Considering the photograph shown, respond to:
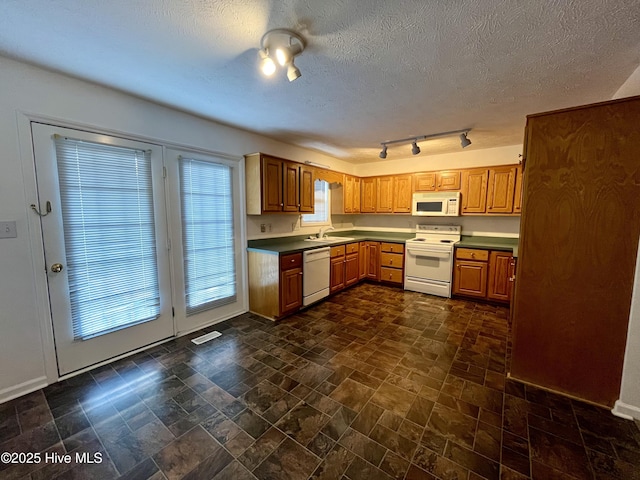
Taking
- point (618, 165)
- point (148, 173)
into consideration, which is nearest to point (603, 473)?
point (618, 165)

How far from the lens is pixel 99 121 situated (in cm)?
233

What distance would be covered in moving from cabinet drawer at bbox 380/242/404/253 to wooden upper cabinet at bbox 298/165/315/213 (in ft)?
5.47

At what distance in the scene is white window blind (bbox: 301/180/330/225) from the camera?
495 centimetres

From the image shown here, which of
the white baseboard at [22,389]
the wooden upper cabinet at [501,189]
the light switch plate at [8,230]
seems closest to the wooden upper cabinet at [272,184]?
the light switch plate at [8,230]

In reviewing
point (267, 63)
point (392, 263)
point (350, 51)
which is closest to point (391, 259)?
A: point (392, 263)

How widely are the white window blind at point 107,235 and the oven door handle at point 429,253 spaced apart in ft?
12.7

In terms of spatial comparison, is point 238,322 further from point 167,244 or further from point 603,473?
point 603,473

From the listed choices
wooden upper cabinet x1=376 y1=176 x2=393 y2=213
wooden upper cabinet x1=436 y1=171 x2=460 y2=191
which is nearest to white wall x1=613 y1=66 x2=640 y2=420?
wooden upper cabinet x1=436 y1=171 x2=460 y2=191

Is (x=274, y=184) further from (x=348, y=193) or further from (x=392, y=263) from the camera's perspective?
(x=392, y=263)

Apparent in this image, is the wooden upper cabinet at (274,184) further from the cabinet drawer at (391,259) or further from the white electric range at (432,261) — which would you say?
the white electric range at (432,261)

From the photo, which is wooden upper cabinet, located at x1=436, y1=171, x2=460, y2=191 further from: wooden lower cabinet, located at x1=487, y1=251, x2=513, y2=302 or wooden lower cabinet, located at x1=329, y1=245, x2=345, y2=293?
wooden lower cabinet, located at x1=329, y1=245, x2=345, y2=293

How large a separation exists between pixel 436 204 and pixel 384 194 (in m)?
1.05

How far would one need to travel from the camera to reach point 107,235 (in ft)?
7.99

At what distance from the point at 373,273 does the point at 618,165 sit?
12.3 ft
